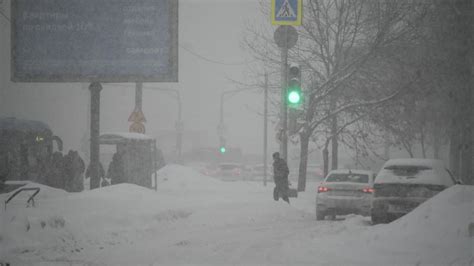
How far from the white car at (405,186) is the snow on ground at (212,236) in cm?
105

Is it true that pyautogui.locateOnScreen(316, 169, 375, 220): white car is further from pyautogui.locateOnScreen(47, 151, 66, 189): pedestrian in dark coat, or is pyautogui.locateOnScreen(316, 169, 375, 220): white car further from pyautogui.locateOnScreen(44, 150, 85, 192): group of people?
pyautogui.locateOnScreen(47, 151, 66, 189): pedestrian in dark coat

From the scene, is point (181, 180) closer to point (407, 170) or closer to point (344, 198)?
point (344, 198)

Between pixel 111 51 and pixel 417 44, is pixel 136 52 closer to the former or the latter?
pixel 111 51

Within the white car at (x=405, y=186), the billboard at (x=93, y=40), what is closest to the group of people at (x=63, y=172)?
the billboard at (x=93, y=40)

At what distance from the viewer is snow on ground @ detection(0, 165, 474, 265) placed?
321 inches

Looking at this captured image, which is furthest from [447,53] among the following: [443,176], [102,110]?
[102,110]

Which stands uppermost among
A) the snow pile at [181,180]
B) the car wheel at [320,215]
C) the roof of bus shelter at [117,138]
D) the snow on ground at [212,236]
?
the roof of bus shelter at [117,138]

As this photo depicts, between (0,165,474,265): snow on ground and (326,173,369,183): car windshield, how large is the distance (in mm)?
2892

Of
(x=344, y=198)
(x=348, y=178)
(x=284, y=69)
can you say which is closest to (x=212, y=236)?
(x=344, y=198)

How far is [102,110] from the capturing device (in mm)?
93812

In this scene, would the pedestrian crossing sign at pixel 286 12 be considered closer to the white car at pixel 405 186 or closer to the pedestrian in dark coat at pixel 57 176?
the white car at pixel 405 186

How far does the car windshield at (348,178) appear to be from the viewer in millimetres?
16641

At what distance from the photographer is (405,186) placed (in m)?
12.5

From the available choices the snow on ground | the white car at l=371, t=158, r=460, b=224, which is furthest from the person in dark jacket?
the white car at l=371, t=158, r=460, b=224
